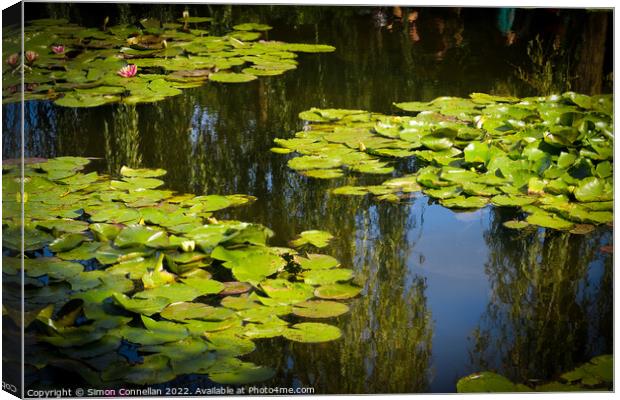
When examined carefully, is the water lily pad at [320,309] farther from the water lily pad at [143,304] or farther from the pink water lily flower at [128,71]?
the pink water lily flower at [128,71]

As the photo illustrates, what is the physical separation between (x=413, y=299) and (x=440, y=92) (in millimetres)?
1366

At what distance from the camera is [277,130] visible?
375cm

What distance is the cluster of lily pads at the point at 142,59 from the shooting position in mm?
3430

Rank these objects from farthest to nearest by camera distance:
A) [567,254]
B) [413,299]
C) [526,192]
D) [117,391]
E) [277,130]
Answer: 1. [277,130]
2. [526,192]
3. [567,254]
4. [413,299]
5. [117,391]

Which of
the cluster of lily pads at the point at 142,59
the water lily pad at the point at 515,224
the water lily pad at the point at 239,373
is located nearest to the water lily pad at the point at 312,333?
the water lily pad at the point at 239,373

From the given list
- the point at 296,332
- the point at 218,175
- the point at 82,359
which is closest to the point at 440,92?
the point at 218,175

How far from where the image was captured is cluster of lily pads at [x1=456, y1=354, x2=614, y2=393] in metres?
2.47

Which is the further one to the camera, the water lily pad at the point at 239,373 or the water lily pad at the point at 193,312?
the water lily pad at the point at 193,312

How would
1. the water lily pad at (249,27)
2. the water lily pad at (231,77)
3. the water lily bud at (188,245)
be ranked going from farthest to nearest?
the water lily pad at (231,77), the water lily pad at (249,27), the water lily bud at (188,245)

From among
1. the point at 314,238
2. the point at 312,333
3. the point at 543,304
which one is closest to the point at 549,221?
the point at 543,304

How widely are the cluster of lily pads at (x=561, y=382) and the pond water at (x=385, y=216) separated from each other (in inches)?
1.1

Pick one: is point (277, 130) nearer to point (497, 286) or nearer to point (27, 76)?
point (27, 76)

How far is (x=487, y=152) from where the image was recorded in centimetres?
350

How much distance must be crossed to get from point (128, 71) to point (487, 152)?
1.39 metres
